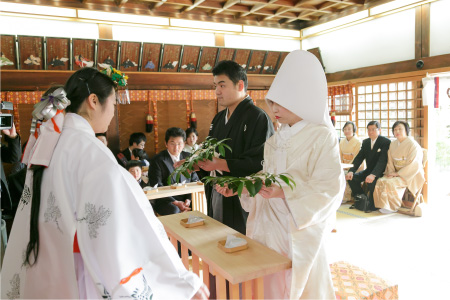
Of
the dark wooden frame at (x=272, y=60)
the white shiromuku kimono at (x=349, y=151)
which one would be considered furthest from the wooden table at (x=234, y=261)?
the dark wooden frame at (x=272, y=60)

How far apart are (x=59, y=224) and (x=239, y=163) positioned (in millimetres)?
1354

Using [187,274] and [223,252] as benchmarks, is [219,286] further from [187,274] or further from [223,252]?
[187,274]

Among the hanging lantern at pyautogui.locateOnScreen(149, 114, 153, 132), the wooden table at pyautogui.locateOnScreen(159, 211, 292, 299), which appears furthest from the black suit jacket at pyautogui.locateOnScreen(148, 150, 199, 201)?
the hanging lantern at pyautogui.locateOnScreen(149, 114, 153, 132)

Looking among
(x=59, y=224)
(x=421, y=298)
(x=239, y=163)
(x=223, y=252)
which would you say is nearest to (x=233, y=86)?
(x=239, y=163)

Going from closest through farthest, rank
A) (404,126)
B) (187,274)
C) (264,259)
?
1. (187,274)
2. (264,259)
3. (404,126)

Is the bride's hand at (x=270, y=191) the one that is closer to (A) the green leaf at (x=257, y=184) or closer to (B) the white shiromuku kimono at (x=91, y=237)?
(A) the green leaf at (x=257, y=184)

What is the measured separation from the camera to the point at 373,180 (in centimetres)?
634

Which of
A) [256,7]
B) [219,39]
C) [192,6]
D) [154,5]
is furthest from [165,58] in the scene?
[256,7]

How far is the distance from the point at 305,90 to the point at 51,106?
4.36 ft

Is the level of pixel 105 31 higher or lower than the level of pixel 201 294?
higher

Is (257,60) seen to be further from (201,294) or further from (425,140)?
(201,294)

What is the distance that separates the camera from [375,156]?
6.56 metres

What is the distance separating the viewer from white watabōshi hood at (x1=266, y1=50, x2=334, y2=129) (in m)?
1.92

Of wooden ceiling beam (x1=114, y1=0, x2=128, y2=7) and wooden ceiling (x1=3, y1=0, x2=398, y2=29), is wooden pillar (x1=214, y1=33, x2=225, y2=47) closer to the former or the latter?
wooden ceiling (x1=3, y1=0, x2=398, y2=29)
